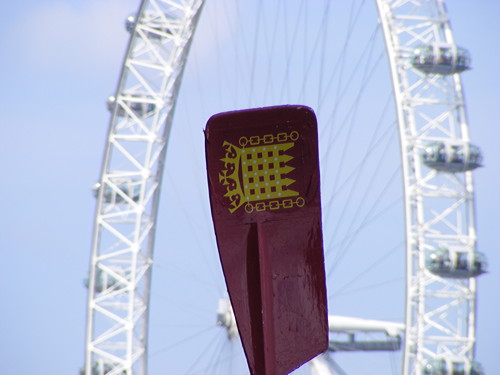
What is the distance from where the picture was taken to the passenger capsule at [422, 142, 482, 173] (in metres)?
28.8

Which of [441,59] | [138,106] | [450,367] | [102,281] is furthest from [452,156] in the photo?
[102,281]

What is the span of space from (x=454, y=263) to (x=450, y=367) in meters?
2.20

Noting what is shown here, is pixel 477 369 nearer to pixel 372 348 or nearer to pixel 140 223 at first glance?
pixel 372 348

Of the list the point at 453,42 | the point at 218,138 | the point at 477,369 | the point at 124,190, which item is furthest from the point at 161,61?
the point at 218,138

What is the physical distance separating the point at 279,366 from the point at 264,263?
2.27ft

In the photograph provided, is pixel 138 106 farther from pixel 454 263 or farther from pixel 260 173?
pixel 260 173

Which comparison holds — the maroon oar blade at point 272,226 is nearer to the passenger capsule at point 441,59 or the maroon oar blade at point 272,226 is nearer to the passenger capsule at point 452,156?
the passenger capsule at point 452,156

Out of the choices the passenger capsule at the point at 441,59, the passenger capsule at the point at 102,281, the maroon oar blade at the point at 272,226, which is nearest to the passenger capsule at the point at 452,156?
the passenger capsule at the point at 441,59

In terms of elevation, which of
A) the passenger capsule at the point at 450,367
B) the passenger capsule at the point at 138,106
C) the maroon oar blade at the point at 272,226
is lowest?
the passenger capsule at the point at 450,367

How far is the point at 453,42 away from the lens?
29641 mm

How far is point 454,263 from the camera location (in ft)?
93.0

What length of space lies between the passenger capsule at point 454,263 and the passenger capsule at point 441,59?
157 inches

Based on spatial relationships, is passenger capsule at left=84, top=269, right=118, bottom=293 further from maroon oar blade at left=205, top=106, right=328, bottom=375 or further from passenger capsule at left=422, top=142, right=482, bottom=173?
maroon oar blade at left=205, top=106, right=328, bottom=375

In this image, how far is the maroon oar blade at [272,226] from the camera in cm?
882
